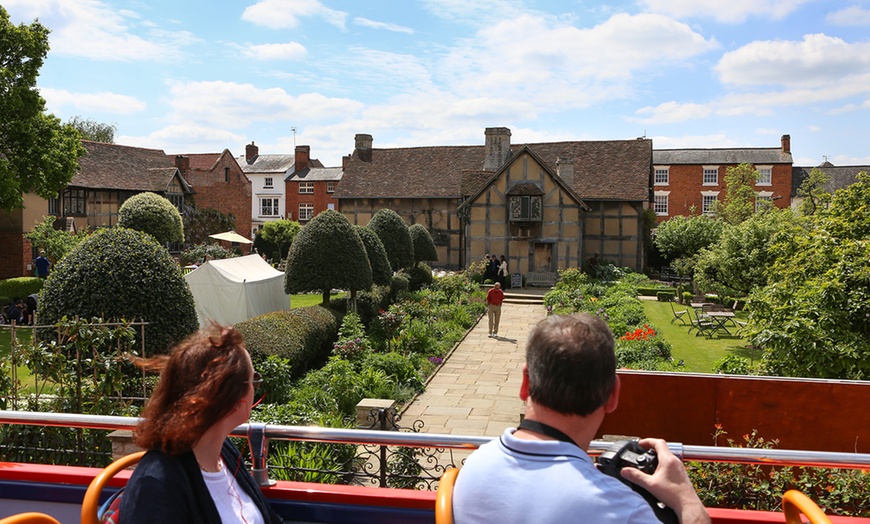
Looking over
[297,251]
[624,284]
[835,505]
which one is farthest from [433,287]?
[835,505]

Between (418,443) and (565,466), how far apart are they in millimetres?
1157

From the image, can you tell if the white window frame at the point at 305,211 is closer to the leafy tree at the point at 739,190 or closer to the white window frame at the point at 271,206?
the white window frame at the point at 271,206

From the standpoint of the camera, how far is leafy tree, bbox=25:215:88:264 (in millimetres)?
25283

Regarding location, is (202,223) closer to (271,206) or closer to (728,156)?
(271,206)

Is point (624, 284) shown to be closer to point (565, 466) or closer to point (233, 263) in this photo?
point (233, 263)

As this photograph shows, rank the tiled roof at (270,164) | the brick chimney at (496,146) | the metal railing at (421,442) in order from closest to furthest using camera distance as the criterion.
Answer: the metal railing at (421,442), the brick chimney at (496,146), the tiled roof at (270,164)

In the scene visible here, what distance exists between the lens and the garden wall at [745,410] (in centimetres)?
800

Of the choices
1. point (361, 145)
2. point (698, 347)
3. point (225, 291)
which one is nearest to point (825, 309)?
point (698, 347)

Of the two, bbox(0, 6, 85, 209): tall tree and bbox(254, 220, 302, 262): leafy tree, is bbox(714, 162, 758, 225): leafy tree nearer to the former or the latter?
bbox(254, 220, 302, 262): leafy tree

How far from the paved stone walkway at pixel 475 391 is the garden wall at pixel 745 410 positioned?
6.88 ft

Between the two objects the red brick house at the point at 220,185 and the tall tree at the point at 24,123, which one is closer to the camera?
the tall tree at the point at 24,123

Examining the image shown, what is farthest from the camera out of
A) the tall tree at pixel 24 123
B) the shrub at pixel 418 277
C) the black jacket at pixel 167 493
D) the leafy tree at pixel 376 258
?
the shrub at pixel 418 277

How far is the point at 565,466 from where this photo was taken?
188 cm

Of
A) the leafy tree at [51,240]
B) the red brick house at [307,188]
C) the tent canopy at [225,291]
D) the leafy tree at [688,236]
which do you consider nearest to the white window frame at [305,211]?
the red brick house at [307,188]
